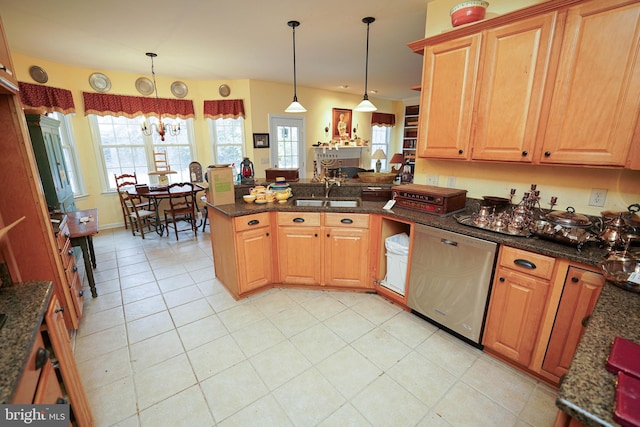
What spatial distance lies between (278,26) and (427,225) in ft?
8.35

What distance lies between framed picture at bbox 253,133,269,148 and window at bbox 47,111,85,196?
111 inches

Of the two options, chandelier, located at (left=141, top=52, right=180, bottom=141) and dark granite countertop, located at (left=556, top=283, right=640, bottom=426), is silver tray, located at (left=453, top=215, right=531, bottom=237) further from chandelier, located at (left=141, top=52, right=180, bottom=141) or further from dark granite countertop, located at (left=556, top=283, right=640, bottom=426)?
chandelier, located at (left=141, top=52, right=180, bottom=141)

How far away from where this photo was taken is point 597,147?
1.59 m

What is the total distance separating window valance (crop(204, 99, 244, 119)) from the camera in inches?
203

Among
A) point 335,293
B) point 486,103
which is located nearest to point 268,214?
point 335,293

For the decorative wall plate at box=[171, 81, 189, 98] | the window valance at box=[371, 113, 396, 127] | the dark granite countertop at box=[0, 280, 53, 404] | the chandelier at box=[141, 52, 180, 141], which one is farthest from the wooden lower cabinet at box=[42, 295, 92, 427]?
the window valance at box=[371, 113, 396, 127]

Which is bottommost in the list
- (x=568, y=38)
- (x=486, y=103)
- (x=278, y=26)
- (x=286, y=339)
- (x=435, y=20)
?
(x=286, y=339)

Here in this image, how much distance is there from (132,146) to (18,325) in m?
4.84

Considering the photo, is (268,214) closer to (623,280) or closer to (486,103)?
(486,103)

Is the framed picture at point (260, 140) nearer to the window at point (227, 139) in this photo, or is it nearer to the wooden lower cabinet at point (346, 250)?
the window at point (227, 139)

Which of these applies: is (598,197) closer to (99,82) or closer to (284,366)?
(284,366)

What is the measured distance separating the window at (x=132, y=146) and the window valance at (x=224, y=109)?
46 cm

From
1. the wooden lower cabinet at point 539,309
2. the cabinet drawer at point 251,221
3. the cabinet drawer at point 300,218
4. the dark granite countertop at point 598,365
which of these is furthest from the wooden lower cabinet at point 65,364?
the wooden lower cabinet at point 539,309

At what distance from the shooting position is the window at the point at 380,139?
7.81m
